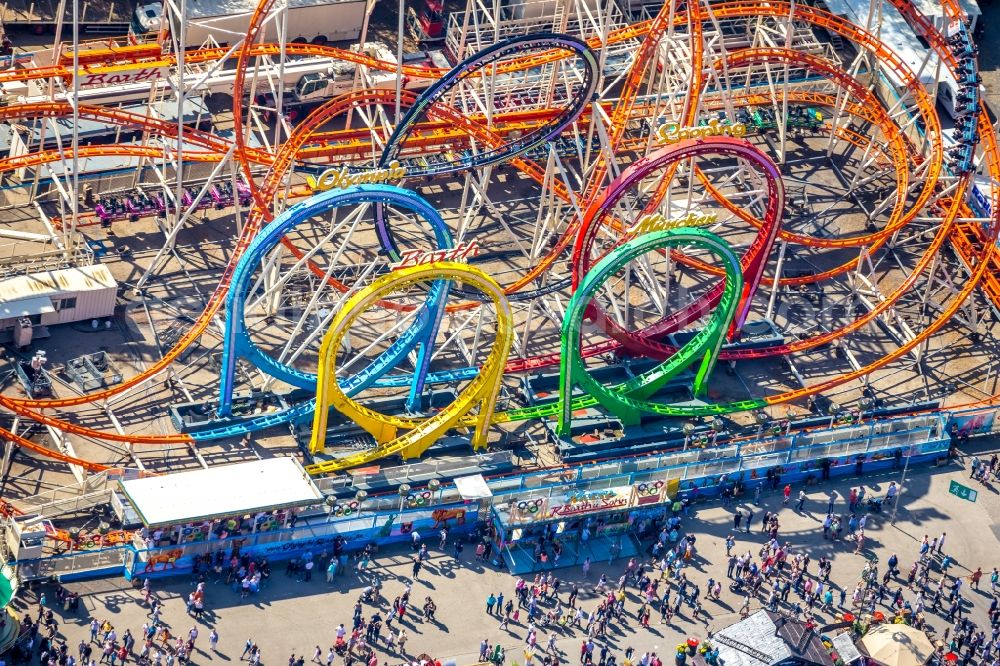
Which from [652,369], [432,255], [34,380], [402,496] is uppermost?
[432,255]

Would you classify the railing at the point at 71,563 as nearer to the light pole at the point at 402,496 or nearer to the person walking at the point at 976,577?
the light pole at the point at 402,496

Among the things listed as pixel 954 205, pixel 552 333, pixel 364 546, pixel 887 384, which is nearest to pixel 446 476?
pixel 364 546

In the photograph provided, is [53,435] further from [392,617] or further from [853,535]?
[853,535]

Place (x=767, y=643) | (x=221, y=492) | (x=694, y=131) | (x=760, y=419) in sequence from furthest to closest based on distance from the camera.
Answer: (x=760, y=419) < (x=694, y=131) < (x=221, y=492) < (x=767, y=643)

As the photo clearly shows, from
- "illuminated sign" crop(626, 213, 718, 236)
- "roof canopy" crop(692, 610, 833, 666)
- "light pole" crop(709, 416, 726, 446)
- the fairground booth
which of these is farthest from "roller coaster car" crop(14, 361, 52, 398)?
"roof canopy" crop(692, 610, 833, 666)

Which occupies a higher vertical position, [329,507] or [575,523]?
[329,507]

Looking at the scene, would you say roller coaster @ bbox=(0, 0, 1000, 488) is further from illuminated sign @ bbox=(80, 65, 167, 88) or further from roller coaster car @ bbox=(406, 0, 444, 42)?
roller coaster car @ bbox=(406, 0, 444, 42)

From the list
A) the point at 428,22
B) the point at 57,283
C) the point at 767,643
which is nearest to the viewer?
the point at 767,643

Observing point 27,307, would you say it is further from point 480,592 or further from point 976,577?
point 976,577

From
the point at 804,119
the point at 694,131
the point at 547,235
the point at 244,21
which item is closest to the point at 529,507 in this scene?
the point at 694,131
